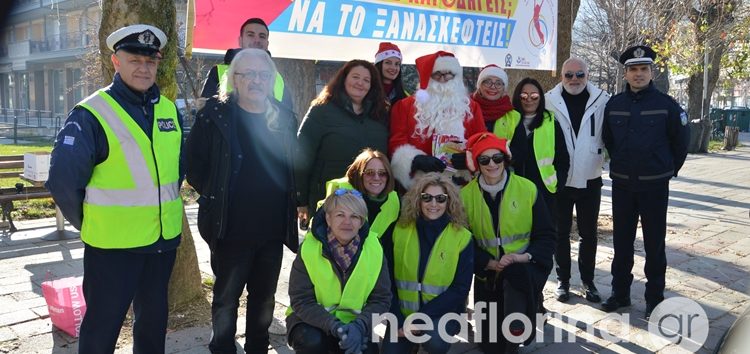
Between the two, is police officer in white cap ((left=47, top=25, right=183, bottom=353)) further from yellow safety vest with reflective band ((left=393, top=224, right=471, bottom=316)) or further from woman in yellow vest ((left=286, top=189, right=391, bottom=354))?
yellow safety vest with reflective band ((left=393, top=224, right=471, bottom=316))

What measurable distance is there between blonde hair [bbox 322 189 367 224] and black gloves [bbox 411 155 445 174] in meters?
0.69

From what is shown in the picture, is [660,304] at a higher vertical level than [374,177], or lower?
lower

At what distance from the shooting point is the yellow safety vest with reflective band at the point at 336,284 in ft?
10.9

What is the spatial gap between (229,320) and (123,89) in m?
1.45

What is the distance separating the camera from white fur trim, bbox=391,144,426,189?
4040 millimetres

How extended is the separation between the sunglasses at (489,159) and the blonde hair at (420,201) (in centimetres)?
29

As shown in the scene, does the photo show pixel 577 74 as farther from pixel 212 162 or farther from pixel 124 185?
→ pixel 124 185

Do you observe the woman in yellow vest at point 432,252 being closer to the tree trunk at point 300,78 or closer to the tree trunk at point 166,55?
the tree trunk at point 166,55

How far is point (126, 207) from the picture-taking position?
2959mm

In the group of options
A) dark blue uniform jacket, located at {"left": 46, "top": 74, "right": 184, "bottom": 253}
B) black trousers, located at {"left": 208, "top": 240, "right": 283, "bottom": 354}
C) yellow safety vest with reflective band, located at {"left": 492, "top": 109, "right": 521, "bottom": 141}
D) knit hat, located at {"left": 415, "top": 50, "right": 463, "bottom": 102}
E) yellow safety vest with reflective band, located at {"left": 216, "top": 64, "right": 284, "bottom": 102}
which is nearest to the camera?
dark blue uniform jacket, located at {"left": 46, "top": 74, "right": 184, "bottom": 253}

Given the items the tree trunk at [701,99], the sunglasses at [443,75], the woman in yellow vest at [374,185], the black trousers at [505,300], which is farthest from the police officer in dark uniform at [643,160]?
the tree trunk at [701,99]

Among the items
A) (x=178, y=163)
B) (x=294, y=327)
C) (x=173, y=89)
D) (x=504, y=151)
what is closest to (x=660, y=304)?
(x=504, y=151)

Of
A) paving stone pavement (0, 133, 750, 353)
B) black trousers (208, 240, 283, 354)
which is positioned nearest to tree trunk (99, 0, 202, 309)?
paving stone pavement (0, 133, 750, 353)

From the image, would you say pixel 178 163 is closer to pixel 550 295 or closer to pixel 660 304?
pixel 550 295
